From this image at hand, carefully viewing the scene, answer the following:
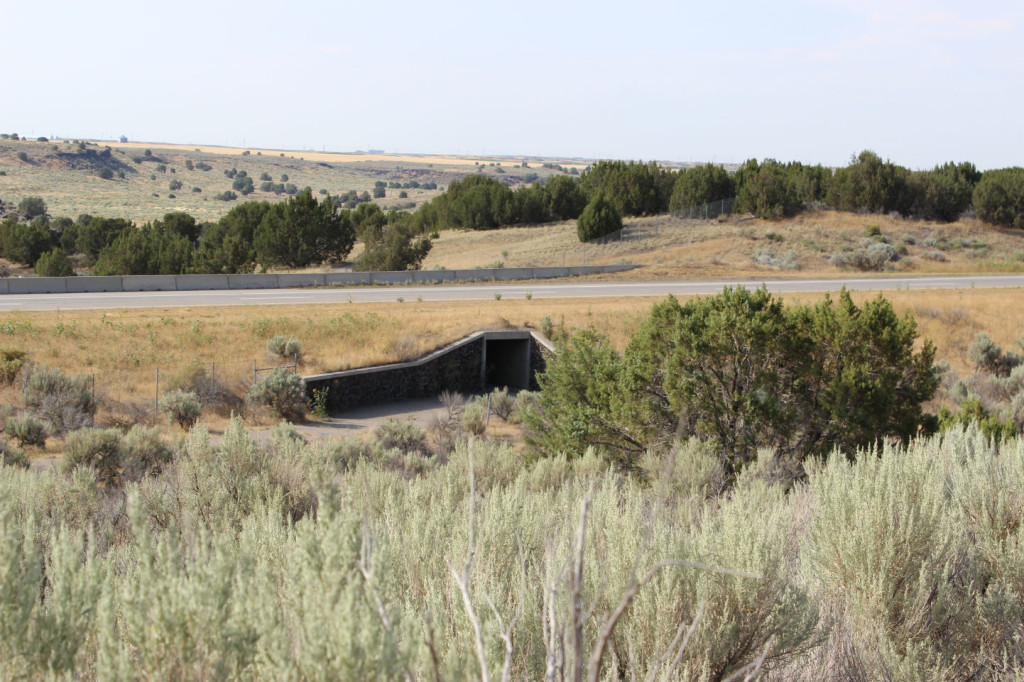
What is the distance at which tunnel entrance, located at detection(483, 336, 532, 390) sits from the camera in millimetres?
28672

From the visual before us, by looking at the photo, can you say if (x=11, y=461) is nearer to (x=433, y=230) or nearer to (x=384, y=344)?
(x=384, y=344)

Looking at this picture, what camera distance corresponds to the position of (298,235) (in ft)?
148

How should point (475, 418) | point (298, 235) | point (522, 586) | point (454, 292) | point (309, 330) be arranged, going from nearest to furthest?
point (522, 586) → point (475, 418) → point (309, 330) → point (454, 292) → point (298, 235)

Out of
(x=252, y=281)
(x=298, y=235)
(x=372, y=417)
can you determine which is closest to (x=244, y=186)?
(x=298, y=235)

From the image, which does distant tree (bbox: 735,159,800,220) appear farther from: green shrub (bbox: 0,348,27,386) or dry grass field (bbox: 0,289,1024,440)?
green shrub (bbox: 0,348,27,386)

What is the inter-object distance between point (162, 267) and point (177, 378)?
20.5 meters

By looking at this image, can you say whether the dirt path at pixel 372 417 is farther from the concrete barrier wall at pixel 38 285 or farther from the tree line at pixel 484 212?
the tree line at pixel 484 212

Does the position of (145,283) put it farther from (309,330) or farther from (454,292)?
(454,292)

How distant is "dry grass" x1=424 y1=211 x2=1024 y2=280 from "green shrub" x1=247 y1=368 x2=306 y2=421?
2423 centimetres

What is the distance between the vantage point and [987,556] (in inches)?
207

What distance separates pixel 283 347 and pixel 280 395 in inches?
113

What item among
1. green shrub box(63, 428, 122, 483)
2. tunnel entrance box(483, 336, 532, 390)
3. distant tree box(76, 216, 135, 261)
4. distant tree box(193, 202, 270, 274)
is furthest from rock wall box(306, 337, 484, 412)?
distant tree box(76, 216, 135, 261)

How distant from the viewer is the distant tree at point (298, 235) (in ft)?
147

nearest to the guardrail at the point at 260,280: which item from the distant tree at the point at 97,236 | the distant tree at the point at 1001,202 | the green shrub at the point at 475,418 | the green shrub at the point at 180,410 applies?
the distant tree at the point at 97,236
